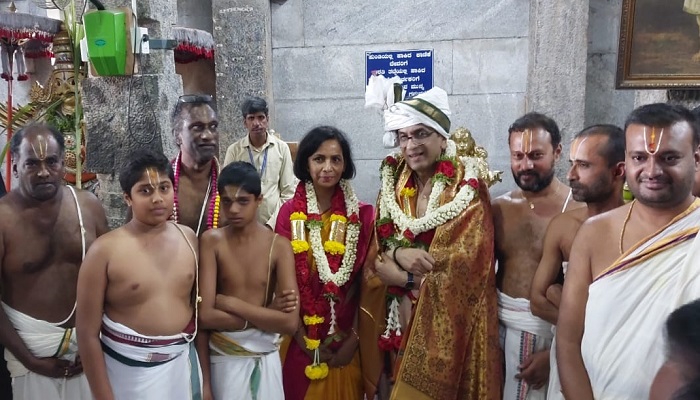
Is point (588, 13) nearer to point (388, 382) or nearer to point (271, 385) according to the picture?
point (388, 382)

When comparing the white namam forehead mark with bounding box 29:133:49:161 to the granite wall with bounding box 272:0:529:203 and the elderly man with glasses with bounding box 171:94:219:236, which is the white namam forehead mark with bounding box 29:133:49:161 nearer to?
the elderly man with glasses with bounding box 171:94:219:236

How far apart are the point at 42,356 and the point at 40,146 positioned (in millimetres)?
912

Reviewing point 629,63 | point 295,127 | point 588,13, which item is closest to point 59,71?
point 295,127

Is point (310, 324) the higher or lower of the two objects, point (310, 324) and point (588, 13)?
the lower

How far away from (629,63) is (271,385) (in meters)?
3.34

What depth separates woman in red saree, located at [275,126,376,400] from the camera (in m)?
2.70

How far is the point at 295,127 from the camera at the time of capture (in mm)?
6855

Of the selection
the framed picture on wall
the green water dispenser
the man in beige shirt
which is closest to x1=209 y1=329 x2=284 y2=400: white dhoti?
the green water dispenser

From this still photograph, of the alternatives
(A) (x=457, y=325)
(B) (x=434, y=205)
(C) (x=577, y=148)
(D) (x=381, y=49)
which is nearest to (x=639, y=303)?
(C) (x=577, y=148)

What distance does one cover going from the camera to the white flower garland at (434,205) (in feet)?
8.36

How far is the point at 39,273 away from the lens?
2422 mm

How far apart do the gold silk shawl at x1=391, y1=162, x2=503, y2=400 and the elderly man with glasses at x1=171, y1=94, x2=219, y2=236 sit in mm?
1141

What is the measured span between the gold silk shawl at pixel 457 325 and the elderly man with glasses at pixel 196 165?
1.14 m

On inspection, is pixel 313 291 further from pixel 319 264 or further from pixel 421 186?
pixel 421 186
